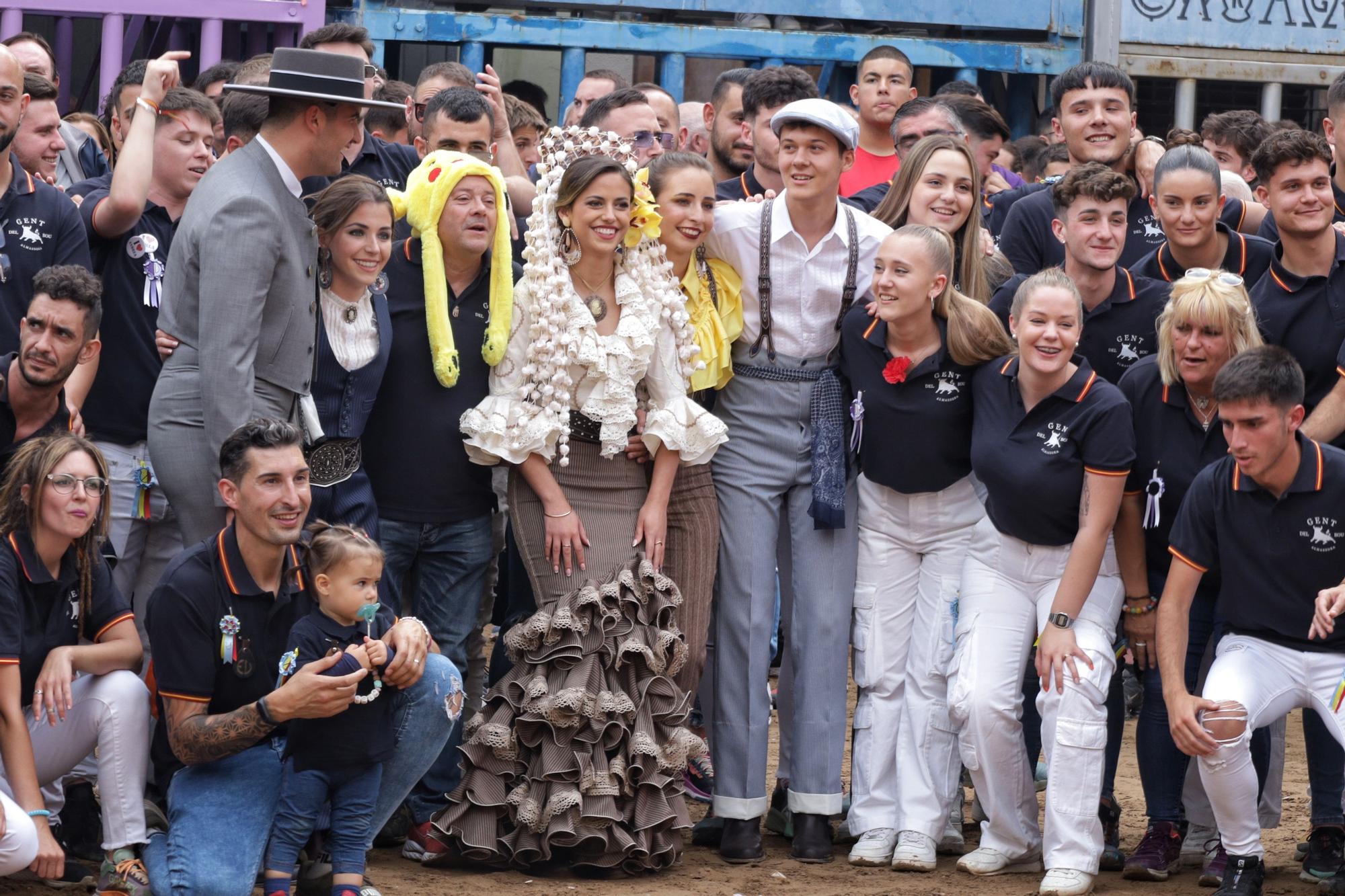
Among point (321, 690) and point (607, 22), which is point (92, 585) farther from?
point (607, 22)

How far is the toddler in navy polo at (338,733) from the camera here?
189 inches

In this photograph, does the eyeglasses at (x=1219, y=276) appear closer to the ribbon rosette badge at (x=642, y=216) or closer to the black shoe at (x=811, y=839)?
the ribbon rosette badge at (x=642, y=216)

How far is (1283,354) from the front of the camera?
5066 millimetres

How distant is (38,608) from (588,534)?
1652mm

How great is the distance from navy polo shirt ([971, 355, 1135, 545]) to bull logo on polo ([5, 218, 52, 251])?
3.12 metres

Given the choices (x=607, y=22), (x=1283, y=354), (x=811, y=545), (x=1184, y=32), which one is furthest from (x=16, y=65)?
(x=1184, y=32)

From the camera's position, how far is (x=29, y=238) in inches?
220

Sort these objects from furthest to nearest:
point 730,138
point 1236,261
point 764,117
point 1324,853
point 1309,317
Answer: point 730,138 → point 764,117 → point 1236,261 → point 1309,317 → point 1324,853

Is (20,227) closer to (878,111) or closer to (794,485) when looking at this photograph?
(794,485)

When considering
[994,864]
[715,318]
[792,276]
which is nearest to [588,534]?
[715,318]

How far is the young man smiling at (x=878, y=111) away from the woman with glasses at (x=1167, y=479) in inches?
87.8

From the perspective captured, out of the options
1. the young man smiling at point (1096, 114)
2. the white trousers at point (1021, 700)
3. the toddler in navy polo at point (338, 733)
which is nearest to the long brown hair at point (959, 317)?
the white trousers at point (1021, 700)

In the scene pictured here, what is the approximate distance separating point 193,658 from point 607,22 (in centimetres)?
614

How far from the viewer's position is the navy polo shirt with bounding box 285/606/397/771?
4.82m
